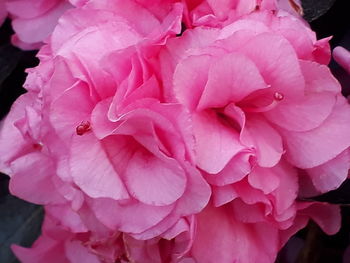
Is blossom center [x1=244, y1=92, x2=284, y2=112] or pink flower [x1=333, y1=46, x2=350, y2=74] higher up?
blossom center [x1=244, y1=92, x2=284, y2=112]

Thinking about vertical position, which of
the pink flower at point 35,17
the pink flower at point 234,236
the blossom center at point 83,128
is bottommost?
the pink flower at point 234,236

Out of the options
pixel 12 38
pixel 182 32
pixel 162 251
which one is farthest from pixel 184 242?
pixel 12 38

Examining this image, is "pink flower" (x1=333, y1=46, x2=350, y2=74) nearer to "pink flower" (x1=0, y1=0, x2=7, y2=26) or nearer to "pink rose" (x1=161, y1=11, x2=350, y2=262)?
"pink rose" (x1=161, y1=11, x2=350, y2=262)

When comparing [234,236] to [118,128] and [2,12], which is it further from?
[2,12]

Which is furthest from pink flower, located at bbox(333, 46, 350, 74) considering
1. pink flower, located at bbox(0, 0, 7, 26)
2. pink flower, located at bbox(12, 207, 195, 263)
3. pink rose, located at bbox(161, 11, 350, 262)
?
pink flower, located at bbox(0, 0, 7, 26)

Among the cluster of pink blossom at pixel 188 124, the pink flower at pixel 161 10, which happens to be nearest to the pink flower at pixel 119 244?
the cluster of pink blossom at pixel 188 124

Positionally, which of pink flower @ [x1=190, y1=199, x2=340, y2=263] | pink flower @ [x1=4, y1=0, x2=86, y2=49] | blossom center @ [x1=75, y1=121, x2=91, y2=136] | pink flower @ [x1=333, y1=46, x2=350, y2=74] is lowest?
pink flower @ [x1=190, y1=199, x2=340, y2=263]

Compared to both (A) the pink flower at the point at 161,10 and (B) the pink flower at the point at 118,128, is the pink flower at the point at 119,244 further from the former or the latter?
(A) the pink flower at the point at 161,10

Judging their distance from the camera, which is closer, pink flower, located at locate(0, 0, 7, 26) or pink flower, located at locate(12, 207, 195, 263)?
pink flower, located at locate(12, 207, 195, 263)

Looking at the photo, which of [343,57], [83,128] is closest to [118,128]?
[83,128]
